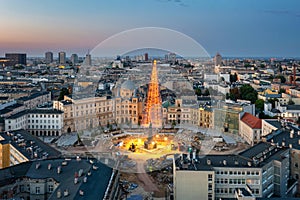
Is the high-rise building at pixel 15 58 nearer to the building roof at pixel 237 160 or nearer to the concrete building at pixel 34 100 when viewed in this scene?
the concrete building at pixel 34 100

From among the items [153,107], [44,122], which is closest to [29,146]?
[44,122]

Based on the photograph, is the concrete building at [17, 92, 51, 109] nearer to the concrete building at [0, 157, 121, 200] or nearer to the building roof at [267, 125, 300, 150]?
the concrete building at [0, 157, 121, 200]

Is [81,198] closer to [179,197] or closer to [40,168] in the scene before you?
[40,168]

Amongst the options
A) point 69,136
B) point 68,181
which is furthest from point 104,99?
point 68,181

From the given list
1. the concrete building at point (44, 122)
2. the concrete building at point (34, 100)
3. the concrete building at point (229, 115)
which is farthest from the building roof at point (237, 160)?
the concrete building at point (34, 100)

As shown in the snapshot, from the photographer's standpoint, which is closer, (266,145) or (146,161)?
(266,145)

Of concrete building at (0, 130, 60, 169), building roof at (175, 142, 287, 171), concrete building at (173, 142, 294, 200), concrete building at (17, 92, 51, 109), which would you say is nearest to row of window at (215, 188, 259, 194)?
concrete building at (173, 142, 294, 200)
